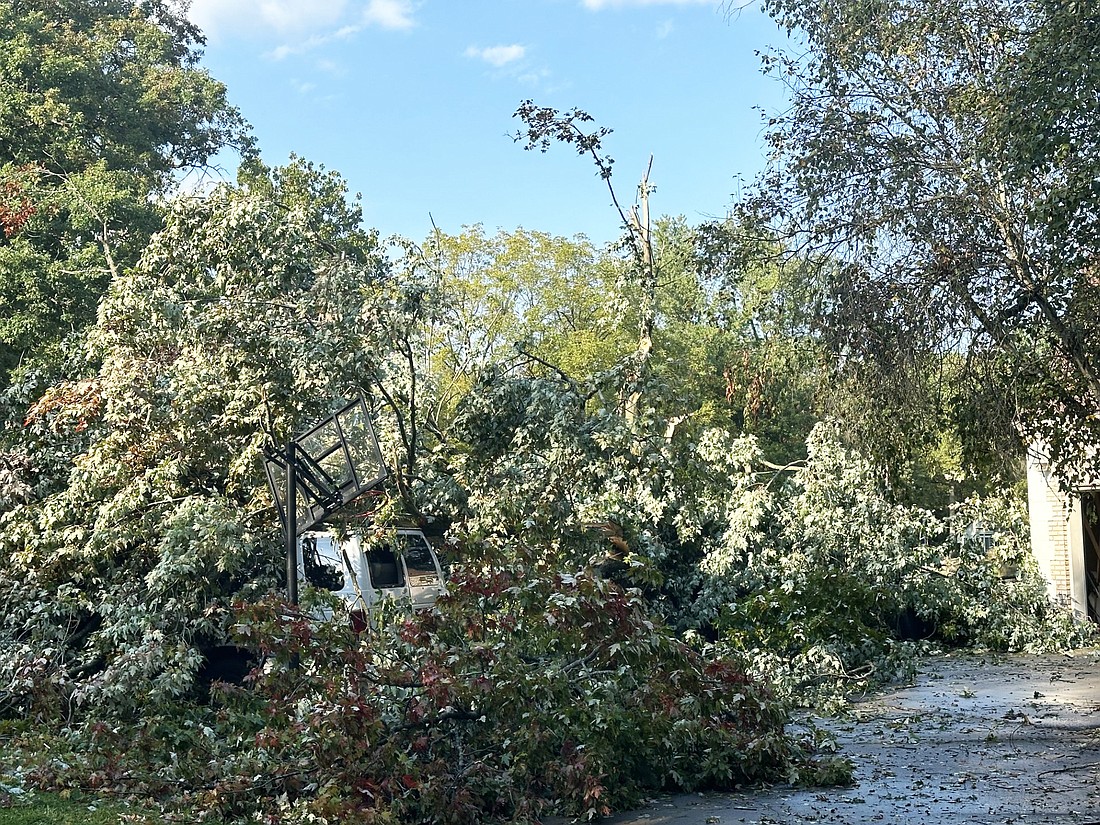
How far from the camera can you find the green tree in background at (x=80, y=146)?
19797mm

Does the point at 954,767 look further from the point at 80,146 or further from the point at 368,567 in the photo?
the point at 80,146

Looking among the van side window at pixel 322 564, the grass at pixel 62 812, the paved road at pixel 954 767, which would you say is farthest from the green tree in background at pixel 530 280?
the grass at pixel 62 812

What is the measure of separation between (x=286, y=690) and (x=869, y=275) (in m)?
5.44

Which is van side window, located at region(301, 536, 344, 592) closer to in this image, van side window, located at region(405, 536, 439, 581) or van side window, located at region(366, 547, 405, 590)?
van side window, located at region(366, 547, 405, 590)

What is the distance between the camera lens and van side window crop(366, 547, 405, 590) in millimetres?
14023

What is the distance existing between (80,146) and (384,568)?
12423 mm

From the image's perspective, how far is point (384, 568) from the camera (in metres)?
14.2

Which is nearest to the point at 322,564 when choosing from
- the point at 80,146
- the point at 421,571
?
the point at 421,571

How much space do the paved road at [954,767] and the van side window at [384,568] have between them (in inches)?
225

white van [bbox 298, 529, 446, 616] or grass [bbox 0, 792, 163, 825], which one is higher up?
white van [bbox 298, 529, 446, 616]

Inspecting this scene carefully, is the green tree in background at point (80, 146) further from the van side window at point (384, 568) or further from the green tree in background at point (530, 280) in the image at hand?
the green tree in background at point (530, 280)

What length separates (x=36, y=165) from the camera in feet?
70.1

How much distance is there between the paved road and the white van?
5232 millimetres

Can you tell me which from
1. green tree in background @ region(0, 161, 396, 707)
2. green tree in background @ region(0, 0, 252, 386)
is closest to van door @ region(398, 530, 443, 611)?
green tree in background @ region(0, 161, 396, 707)
